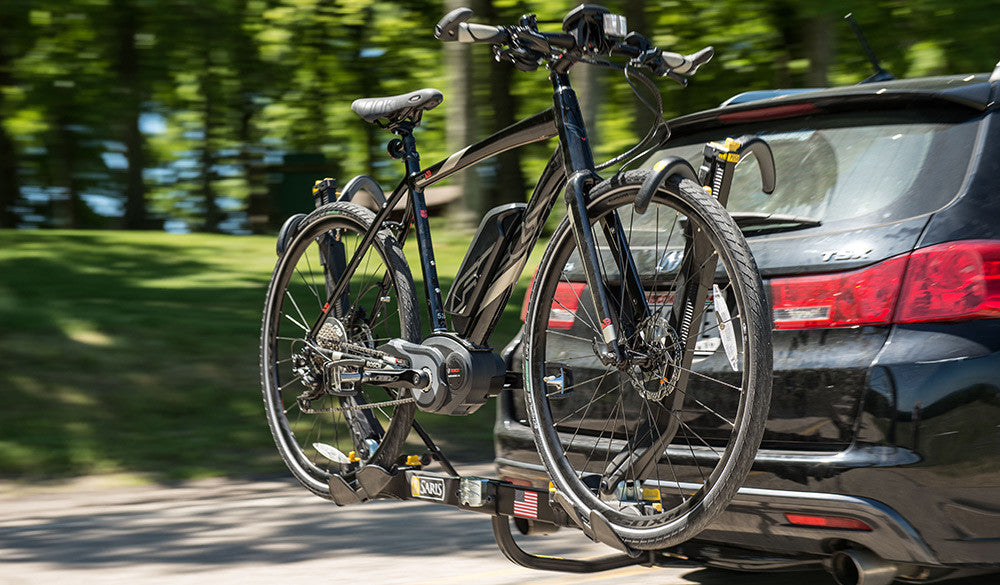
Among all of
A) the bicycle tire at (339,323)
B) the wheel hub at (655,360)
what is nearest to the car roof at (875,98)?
the wheel hub at (655,360)

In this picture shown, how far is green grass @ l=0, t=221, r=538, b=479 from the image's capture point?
7.32 m

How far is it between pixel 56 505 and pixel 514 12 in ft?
35.1

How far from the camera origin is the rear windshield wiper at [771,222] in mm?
3662

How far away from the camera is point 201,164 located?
26.4 meters

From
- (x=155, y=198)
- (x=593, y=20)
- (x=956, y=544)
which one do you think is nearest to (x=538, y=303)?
(x=593, y=20)

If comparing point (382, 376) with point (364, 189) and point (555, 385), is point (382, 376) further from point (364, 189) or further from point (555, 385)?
point (364, 189)

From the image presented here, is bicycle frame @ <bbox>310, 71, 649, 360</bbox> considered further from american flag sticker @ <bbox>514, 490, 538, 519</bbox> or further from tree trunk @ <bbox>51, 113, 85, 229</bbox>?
tree trunk @ <bbox>51, 113, 85, 229</bbox>

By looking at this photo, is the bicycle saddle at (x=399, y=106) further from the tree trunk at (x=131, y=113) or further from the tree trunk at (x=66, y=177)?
the tree trunk at (x=66, y=177)

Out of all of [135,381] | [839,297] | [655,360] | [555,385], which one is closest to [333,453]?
[555,385]

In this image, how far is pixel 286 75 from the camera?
2230cm

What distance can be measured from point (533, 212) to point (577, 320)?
0.40 m

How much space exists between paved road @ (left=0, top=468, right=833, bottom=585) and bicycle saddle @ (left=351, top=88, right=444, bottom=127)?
175 cm

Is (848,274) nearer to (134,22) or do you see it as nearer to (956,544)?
(956,544)

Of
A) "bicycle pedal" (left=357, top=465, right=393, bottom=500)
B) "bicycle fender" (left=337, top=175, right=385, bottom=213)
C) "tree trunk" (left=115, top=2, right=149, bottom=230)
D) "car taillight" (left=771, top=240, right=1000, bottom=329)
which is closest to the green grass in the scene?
"bicycle fender" (left=337, top=175, right=385, bottom=213)
